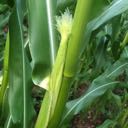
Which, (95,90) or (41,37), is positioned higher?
(41,37)

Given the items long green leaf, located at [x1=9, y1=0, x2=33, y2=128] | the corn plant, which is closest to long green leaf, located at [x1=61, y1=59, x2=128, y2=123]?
the corn plant

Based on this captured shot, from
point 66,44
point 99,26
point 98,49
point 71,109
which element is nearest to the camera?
point 66,44

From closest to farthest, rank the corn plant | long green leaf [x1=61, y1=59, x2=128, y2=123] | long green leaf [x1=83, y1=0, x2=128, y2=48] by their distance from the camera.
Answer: the corn plant, long green leaf [x1=83, y1=0, x2=128, y2=48], long green leaf [x1=61, y1=59, x2=128, y2=123]

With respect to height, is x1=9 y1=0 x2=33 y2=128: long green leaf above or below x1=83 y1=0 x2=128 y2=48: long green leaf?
below

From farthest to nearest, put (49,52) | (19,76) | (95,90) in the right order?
(95,90)
(19,76)
(49,52)

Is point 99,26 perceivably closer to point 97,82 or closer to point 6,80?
point 6,80

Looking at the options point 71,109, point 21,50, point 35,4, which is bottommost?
point 71,109

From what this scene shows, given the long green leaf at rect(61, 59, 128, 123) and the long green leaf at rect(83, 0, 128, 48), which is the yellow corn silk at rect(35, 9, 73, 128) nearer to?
the long green leaf at rect(83, 0, 128, 48)

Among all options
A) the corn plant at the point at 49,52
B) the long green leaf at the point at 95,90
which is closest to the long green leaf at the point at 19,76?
the corn plant at the point at 49,52

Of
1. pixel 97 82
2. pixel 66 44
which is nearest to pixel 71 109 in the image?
pixel 97 82

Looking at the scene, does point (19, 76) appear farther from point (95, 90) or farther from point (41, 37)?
point (95, 90)

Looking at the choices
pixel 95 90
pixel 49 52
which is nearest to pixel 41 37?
pixel 49 52
